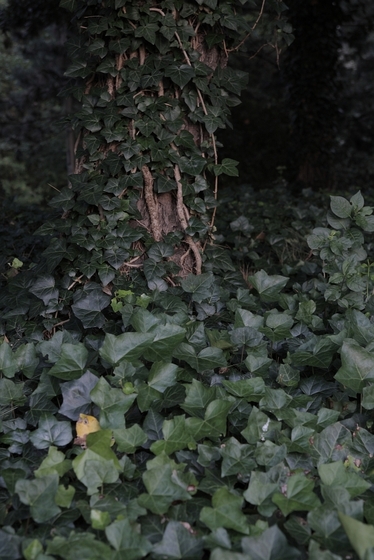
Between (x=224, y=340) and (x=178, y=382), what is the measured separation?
0.74 ft

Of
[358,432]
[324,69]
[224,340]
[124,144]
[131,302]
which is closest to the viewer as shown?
[358,432]

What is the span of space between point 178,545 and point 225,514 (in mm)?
127

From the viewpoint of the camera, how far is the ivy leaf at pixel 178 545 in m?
1.15

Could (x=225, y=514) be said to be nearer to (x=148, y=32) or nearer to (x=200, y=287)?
(x=200, y=287)

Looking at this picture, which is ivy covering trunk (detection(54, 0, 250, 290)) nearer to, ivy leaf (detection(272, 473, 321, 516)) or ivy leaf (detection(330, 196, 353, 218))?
ivy leaf (detection(330, 196, 353, 218))

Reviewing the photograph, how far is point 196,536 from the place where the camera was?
4.09 ft

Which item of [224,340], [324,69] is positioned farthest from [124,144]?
[324,69]

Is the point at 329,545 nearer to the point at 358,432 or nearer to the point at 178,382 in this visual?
the point at 358,432

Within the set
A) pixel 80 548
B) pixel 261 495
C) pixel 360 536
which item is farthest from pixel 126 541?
pixel 360 536

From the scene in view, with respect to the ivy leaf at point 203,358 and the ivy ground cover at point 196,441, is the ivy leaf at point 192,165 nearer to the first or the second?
the ivy ground cover at point 196,441

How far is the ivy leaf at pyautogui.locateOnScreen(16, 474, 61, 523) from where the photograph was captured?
1.25 m

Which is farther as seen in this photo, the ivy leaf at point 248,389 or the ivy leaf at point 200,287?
the ivy leaf at point 200,287

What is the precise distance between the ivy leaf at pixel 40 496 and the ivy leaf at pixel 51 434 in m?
0.24

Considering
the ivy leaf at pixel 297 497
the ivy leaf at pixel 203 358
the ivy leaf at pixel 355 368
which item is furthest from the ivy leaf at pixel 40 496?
the ivy leaf at pixel 355 368
